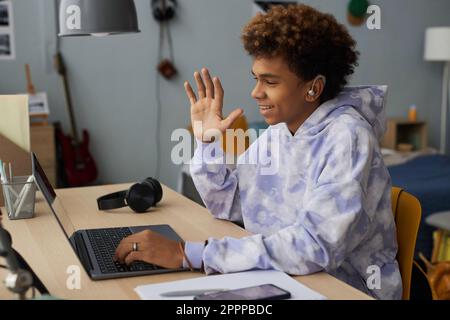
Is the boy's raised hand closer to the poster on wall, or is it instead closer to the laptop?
the laptop

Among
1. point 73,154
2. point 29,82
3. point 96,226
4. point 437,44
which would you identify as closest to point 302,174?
point 96,226

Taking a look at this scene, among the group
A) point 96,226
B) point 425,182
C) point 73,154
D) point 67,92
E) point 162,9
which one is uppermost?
point 162,9

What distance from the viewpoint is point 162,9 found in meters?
4.43

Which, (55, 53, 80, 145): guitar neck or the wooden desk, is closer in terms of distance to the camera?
the wooden desk

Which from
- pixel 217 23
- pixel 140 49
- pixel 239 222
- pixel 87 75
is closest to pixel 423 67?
pixel 217 23

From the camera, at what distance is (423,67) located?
5.59m

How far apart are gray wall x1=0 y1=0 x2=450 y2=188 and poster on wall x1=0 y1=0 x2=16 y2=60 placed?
1.4 inches

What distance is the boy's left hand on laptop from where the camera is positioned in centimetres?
132

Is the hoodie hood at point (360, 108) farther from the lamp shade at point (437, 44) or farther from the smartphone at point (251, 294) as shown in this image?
the lamp shade at point (437, 44)

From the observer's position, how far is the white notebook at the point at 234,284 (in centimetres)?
117

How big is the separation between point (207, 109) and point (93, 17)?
19.6 inches

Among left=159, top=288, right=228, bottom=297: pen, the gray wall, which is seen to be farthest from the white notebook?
the gray wall

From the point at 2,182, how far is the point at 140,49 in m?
2.85

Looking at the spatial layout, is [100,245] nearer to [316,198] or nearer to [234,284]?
[234,284]
